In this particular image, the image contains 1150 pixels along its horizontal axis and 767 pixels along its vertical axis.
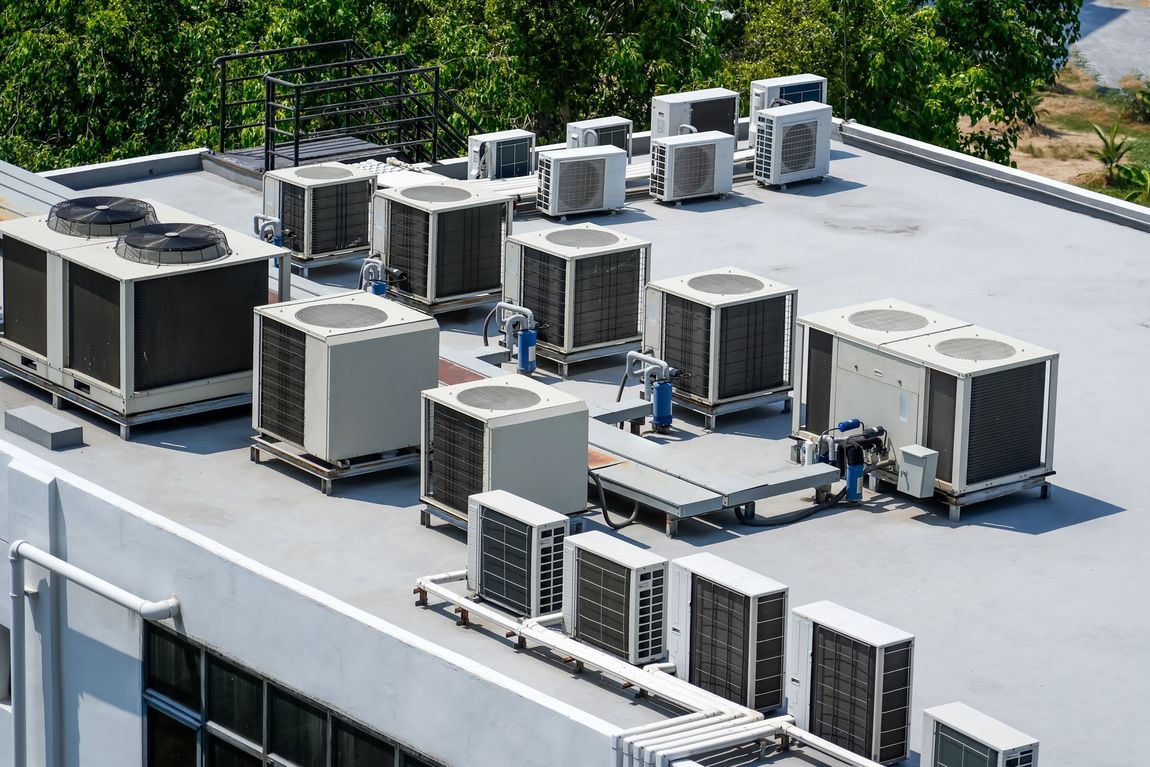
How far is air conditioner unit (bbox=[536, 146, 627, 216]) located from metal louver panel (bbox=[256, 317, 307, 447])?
9.71 metres

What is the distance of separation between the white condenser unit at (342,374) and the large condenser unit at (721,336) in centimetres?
297

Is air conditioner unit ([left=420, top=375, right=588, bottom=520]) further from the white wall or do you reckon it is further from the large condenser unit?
the large condenser unit

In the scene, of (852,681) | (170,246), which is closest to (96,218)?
(170,246)

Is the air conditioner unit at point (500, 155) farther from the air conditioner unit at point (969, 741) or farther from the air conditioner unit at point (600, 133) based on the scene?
the air conditioner unit at point (969, 741)

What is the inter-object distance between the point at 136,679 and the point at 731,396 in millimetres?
6621

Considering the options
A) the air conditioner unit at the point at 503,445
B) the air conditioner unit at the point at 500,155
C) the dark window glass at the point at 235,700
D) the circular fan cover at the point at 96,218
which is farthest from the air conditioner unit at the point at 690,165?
the dark window glass at the point at 235,700

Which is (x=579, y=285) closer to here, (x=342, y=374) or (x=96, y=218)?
(x=342, y=374)

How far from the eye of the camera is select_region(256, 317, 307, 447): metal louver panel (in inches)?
746

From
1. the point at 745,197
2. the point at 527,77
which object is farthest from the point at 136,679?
the point at 527,77

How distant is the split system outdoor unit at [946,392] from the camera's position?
731 inches

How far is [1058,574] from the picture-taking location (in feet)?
58.2

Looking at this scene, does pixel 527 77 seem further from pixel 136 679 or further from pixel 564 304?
pixel 136 679

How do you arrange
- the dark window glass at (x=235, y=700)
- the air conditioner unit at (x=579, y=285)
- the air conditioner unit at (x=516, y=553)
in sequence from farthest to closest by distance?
1. the air conditioner unit at (x=579, y=285)
2. the dark window glass at (x=235, y=700)
3. the air conditioner unit at (x=516, y=553)

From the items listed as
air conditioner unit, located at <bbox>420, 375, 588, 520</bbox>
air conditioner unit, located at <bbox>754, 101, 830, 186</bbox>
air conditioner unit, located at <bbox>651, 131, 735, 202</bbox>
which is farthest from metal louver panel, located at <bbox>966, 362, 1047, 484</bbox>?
air conditioner unit, located at <bbox>754, 101, 830, 186</bbox>
